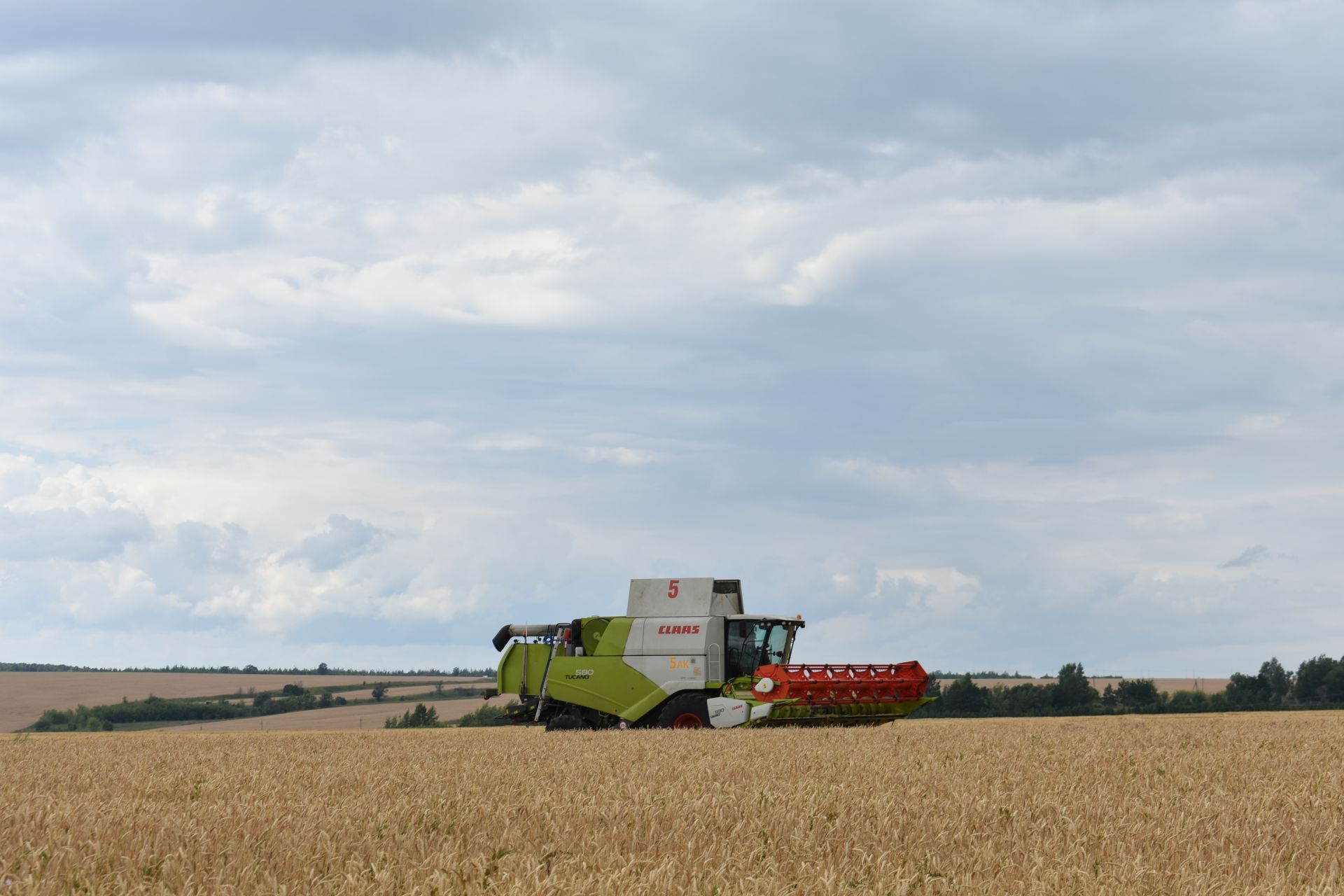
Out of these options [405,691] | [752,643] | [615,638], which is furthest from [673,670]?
[405,691]

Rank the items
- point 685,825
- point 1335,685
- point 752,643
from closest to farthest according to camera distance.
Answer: point 685,825 → point 752,643 → point 1335,685

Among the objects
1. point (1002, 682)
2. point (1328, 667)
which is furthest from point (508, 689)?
point (1328, 667)

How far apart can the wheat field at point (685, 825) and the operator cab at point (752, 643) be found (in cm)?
987

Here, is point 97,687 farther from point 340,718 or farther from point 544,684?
point 544,684

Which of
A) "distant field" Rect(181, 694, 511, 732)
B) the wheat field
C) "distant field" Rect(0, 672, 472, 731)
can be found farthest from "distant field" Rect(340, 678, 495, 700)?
the wheat field

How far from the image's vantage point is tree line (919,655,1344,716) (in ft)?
227

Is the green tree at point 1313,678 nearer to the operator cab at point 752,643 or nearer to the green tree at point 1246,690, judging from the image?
the green tree at point 1246,690

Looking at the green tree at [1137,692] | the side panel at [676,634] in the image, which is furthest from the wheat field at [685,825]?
the green tree at [1137,692]

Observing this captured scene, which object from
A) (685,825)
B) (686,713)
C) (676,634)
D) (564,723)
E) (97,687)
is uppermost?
(676,634)

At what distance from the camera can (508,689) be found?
26.1 meters

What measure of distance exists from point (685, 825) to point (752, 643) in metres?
16.5

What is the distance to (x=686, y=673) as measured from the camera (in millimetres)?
23797

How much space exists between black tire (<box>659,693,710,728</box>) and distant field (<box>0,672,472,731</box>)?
7088 cm

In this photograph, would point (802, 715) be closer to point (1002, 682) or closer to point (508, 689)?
point (508, 689)
